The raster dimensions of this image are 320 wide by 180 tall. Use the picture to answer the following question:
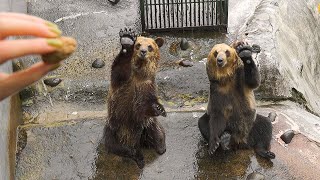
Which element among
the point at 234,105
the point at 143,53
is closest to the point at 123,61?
the point at 143,53

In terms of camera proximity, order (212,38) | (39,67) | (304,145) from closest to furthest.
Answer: (39,67), (304,145), (212,38)

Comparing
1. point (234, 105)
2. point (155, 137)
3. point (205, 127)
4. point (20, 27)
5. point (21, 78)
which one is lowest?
point (155, 137)

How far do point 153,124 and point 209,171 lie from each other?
1.15m

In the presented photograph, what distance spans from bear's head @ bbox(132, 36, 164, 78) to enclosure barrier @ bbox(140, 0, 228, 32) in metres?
4.35

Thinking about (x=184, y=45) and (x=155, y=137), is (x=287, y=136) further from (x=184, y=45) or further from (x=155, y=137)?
(x=184, y=45)

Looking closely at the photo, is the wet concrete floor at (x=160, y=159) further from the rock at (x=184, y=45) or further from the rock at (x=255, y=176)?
the rock at (x=184, y=45)

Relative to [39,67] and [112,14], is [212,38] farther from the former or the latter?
[39,67]

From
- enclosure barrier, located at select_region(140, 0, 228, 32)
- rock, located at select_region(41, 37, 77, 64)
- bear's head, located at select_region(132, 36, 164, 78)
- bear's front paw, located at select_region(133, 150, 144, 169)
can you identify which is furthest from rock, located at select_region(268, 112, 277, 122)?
rock, located at select_region(41, 37, 77, 64)

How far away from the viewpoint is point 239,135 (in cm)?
792

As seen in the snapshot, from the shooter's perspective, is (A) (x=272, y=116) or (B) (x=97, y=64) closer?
(A) (x=272, y=116)

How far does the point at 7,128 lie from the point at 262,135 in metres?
4.06

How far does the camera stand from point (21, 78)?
2566 mm

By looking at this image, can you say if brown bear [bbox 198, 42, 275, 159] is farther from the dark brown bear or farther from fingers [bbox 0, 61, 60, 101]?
fingers [bbox 0, 61, 60, 101]

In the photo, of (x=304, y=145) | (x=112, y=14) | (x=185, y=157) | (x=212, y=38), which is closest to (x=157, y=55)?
(x=185, y=157)
